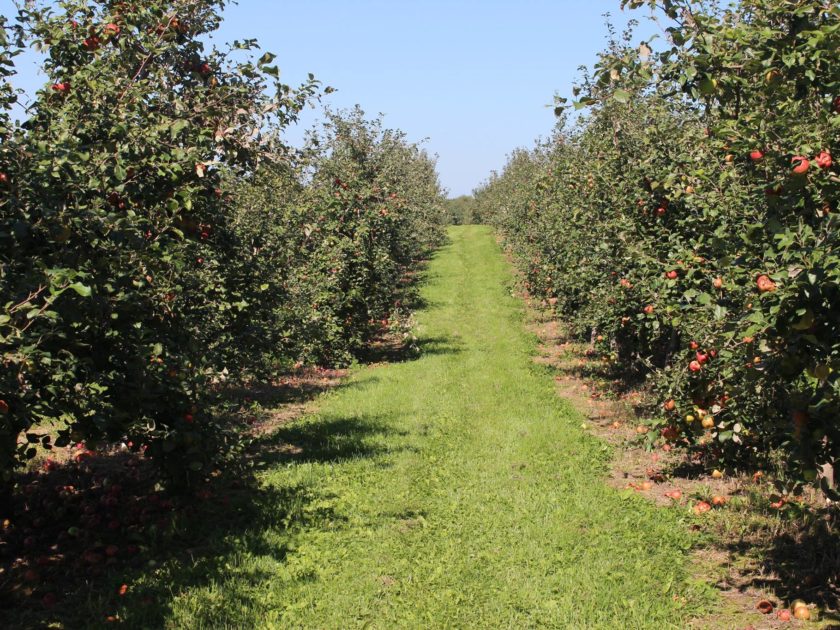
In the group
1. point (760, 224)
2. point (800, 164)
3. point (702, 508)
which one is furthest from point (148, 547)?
point (800, 164)

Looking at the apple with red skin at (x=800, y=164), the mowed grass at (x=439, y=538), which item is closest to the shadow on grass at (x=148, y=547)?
the mowed grass at (x=439, y=538)

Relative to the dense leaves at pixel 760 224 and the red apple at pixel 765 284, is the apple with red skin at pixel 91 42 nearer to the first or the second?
the dense leaves at pixel 760 224

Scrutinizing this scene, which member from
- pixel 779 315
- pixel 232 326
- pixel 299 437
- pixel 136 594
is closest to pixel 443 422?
pixel 299 437

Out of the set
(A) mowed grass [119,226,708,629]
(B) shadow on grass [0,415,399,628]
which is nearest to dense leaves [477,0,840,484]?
(A) mowed grass [119,226,708,629]

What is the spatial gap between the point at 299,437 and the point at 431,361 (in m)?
6.09

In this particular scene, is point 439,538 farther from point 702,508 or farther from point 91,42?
point 91,42

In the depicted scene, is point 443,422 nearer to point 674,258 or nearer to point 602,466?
point 602,466

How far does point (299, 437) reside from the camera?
10109 millimetres

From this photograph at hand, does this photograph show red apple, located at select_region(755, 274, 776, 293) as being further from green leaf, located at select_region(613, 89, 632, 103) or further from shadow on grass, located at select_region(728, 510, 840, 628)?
shadow on grass, located at select_region(728, 510, 840, 628)

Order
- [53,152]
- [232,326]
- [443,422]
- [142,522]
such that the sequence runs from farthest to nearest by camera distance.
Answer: [443,422] → [232,326] → [142,522] → [53,152]

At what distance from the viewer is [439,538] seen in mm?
6695

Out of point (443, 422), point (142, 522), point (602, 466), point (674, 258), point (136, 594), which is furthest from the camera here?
point (443, 422)

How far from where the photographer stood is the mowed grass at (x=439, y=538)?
5379 mm

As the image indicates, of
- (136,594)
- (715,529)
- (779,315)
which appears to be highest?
(779,315)
